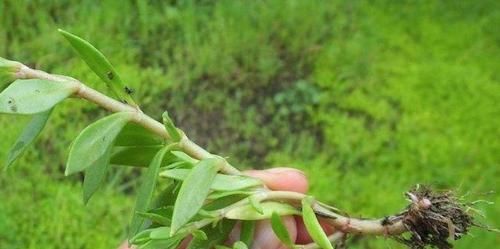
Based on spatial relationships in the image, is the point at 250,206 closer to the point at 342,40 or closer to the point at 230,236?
the point at 230,236

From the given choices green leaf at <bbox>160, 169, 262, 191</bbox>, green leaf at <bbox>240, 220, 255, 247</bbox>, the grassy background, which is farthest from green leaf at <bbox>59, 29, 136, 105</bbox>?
the grassy background

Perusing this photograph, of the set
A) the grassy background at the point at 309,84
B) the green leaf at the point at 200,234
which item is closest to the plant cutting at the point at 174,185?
the green leaf at the point at 200,234

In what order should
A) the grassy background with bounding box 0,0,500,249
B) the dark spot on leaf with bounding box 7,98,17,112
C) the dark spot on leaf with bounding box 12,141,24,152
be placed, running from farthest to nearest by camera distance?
the grassy background with bounding box 0,0,500,249
the dark spot on leaf with bounding box 12,141,24,152
the dark spot on leaf with bounding box 7,98,17,112

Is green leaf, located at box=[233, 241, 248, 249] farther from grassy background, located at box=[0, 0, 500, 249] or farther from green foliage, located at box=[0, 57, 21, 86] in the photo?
grassy background, located at box=[0, 0, 500, 249]

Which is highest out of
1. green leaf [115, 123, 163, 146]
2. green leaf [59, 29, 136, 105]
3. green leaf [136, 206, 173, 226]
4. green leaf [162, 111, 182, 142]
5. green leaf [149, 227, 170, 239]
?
green leaf [59, 29, 136, 105]

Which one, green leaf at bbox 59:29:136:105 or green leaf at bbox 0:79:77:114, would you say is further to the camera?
green leaf at bbox 59:29:136:105

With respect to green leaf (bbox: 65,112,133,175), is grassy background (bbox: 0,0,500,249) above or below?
above

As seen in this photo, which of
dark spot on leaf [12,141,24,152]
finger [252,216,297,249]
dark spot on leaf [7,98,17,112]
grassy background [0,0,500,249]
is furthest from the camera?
grassy background [0,0,500,249]

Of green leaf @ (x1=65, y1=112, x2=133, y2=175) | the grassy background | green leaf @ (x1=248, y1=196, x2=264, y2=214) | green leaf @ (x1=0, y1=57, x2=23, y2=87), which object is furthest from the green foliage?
the grassy background
